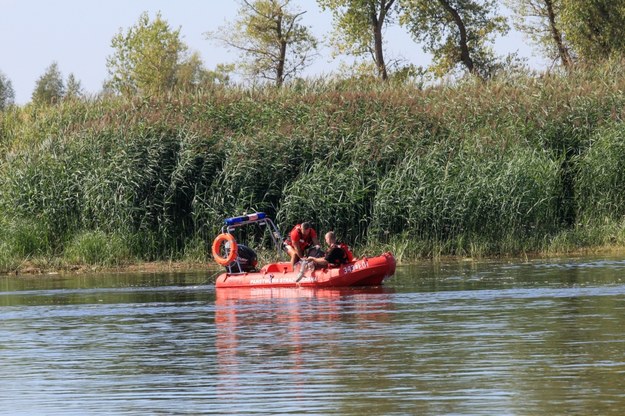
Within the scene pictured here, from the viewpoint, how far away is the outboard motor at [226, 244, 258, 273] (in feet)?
83.3

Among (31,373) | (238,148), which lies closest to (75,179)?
(238,148)

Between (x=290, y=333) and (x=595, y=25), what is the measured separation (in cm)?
3535

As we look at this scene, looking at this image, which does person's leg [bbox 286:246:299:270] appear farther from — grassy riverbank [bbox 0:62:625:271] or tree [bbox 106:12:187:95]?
tree [bbox 106:12:187:95]

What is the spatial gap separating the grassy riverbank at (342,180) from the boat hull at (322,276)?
4175mm

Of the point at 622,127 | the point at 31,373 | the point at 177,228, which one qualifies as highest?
the point at 622,127

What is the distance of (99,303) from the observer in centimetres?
2186

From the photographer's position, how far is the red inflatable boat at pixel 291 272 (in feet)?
76.1

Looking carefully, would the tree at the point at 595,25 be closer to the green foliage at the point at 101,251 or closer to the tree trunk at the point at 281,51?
the tree trunk at the point at 281,51

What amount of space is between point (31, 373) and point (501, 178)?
16.8m

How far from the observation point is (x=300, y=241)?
24.5 meters

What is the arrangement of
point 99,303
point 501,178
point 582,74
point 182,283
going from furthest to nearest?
1. point 582,74
2. point 501,178
3. point 182,283
4. point 99,303

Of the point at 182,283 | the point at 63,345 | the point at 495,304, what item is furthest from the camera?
the point at 182,283

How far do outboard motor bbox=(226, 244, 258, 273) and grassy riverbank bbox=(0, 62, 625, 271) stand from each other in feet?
9.98

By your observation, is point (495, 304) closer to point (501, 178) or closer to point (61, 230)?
point (501, 178)
